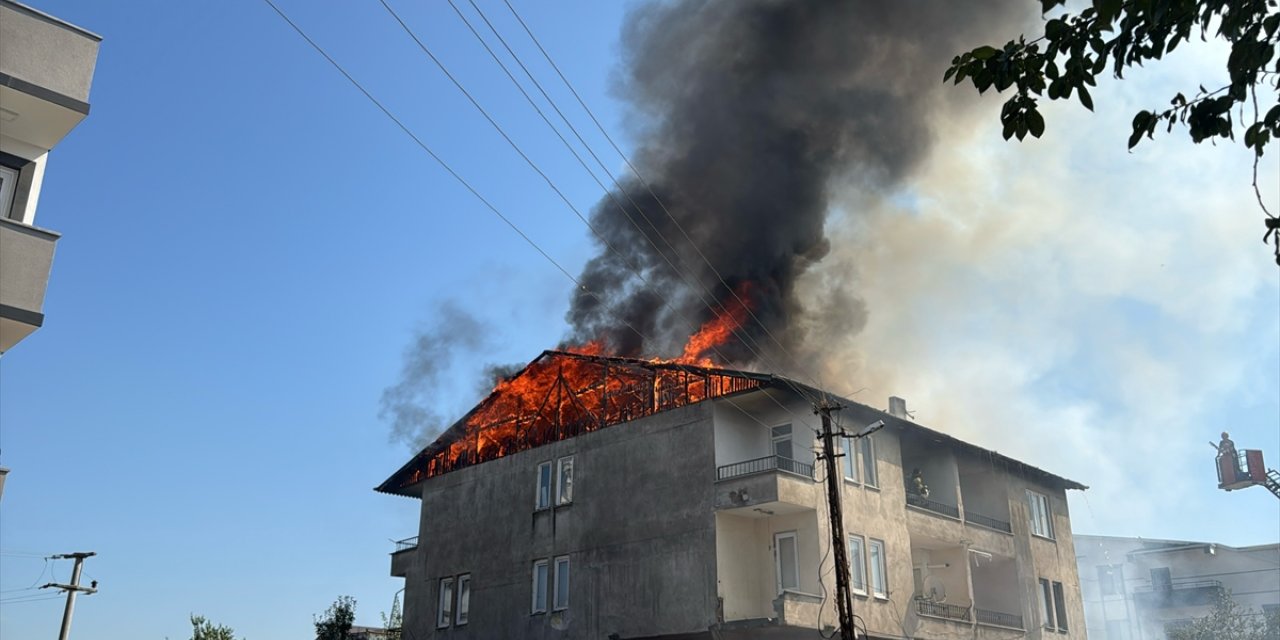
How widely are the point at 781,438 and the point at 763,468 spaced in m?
1.37

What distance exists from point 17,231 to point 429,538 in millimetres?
24715

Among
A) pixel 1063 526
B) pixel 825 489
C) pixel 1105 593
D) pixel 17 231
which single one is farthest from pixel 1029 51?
pixel 1105 593

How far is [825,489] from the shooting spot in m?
27.1

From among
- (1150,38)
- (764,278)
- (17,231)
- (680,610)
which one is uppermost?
(764,278)

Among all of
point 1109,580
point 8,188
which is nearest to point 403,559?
point 8,188

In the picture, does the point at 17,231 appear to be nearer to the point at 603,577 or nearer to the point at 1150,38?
the point at 1150,38

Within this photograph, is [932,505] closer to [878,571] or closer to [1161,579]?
[878,571]

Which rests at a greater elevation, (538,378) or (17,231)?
(538,378)

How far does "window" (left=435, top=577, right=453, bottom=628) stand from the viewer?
33.5 metres

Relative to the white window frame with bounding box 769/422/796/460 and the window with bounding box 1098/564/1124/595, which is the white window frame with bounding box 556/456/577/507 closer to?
the white window frame with bounding box 769/422/796/460

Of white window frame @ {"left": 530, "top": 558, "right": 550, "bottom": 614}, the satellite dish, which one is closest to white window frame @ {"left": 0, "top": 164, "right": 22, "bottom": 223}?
white window frame @ {"left": 530, "top": 558, "right": 550, "bottom": 614}

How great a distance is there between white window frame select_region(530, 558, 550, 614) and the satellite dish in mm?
10951

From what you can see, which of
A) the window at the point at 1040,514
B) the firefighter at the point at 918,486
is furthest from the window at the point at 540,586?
the window at the point at 1040,514

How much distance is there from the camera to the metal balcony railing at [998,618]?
31.2 metres
